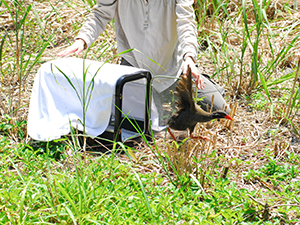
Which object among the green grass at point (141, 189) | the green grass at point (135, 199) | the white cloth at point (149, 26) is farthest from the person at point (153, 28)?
the green grass at point (135, 199)

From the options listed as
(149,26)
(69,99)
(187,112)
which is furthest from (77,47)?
(187,112)

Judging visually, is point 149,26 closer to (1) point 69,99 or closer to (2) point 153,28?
(2) point 153,28

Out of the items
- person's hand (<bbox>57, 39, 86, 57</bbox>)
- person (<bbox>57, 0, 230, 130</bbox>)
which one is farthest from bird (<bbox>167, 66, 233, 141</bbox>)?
person's hand (<bbox>57, 39, 86, 57</bbox>)

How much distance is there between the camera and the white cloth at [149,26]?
2.43 m

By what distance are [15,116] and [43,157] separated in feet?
2.28

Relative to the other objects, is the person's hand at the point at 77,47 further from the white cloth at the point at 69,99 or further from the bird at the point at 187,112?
the bird at the point at 187,112

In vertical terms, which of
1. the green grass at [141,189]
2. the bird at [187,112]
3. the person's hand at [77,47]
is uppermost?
the person's hand at [77,47]

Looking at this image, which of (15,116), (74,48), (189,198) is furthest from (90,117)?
(189,198)

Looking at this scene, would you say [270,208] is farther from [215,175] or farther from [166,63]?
[166,63]

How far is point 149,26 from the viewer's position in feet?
Answer: 8.45

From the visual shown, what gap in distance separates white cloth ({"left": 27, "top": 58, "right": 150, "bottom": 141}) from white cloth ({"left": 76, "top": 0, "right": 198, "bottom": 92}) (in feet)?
0.99

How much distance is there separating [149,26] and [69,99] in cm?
93

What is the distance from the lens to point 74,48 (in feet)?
7.30

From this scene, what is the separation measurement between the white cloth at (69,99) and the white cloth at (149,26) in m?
0.30
